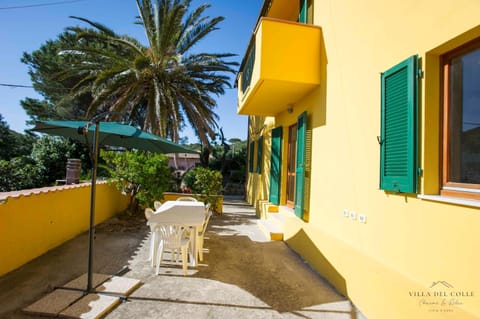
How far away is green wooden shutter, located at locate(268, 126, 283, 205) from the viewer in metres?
7.55

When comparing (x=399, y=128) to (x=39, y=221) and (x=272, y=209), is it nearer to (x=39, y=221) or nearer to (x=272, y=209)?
(x=272, y=209)

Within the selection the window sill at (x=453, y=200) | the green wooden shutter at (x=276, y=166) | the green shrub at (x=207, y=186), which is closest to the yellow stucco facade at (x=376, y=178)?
the window sill at (x=453, y=200)

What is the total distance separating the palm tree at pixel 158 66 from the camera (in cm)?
925

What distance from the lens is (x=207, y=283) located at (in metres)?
3.80

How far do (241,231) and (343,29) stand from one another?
Answer: 208 inches

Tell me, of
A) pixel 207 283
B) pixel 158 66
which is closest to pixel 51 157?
pixel 158 66

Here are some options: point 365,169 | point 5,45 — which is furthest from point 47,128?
point 5,45

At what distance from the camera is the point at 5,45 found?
482 inches

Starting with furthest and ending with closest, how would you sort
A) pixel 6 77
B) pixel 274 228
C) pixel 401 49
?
pixel 6 77, pixel 274 228, pixel 401 49

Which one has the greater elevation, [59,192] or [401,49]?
[401,49]

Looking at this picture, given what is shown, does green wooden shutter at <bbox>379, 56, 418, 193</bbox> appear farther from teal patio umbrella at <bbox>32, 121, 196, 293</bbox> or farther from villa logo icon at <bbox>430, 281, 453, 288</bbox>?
teal patio umbrella at <bbox>32, 121, 196, 293</bbox>

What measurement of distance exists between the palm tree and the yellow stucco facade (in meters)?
5.07

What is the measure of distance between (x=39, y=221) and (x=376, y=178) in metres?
5.60

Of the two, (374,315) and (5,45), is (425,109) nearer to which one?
(374,315)
